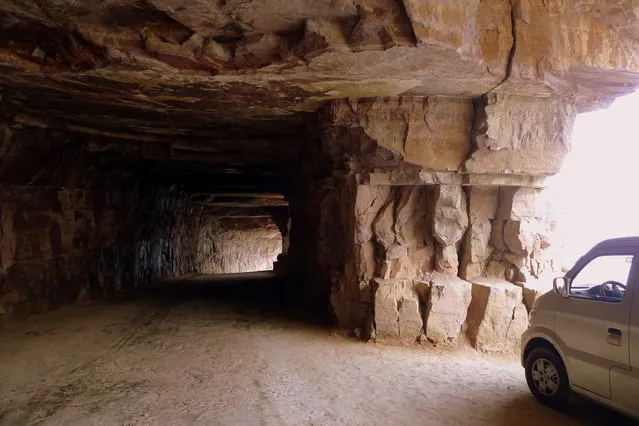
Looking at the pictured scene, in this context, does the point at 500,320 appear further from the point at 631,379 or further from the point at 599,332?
the point at 631,379

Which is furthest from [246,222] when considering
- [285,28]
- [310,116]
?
[285,28]

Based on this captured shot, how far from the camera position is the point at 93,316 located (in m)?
8.43

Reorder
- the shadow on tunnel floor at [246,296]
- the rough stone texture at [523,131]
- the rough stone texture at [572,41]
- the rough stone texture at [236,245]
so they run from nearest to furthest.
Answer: the rough stone texture at [572,41] < the rough stone texture at [523,131] < the shadow on tunnel floor at [246,296] < the rough stone texture at [236,245]

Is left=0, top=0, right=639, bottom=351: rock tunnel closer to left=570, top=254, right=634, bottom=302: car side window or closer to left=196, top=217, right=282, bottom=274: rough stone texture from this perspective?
left=570, top=254, right=634, bottom=302: car side window

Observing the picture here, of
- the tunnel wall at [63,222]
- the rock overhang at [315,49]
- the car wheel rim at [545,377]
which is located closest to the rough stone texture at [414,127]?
the rock overhang at [315,49]

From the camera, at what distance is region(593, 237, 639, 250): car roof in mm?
3984

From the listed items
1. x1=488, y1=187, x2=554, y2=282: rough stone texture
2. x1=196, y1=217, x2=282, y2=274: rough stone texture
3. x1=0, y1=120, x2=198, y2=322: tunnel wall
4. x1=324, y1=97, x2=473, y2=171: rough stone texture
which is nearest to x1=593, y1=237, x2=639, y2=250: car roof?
x1=488, y1=187, x2=554, y2=282: rough stone texture

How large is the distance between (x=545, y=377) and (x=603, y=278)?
1216mm

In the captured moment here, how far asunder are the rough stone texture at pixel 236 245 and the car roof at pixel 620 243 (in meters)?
17.6

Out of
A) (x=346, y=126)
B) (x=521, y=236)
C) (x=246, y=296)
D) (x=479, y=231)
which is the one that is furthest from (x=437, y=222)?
(x=246, y=296)

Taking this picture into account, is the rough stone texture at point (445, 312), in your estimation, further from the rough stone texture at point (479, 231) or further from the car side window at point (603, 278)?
→ the car side window at point (603, 278)

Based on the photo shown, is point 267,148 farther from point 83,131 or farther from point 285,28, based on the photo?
point 285,28

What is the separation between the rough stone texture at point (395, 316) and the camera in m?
6.72

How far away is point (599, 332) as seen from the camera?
13.0 feet
